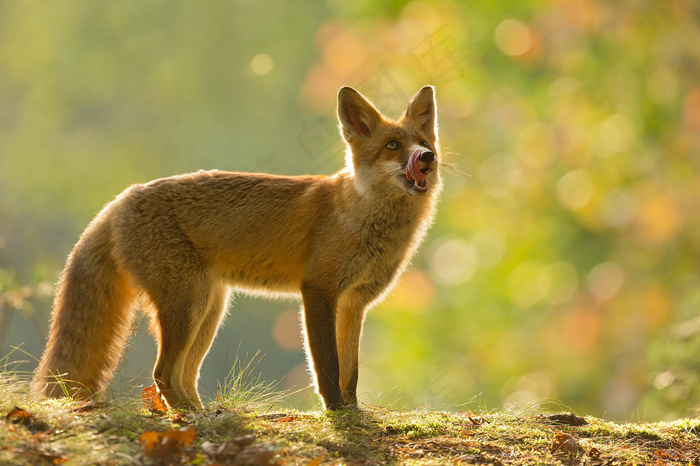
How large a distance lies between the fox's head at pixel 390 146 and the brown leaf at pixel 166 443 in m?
2.28

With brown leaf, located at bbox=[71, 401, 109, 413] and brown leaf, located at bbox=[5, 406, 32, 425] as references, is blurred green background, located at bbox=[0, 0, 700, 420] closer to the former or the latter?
brown leaf, located at bbox=[71, 401, 109, 413]

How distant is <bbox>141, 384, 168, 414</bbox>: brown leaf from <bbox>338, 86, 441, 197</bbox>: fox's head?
1945 millimetres

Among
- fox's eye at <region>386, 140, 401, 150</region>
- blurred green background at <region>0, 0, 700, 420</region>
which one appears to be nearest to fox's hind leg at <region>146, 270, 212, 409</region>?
blurred green background at <region>0, 0, 700, 420</region>

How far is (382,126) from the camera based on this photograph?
15.8ft

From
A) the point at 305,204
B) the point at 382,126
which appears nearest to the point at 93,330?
the point at 305,204

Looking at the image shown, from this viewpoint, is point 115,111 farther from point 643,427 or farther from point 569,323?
point 643,427

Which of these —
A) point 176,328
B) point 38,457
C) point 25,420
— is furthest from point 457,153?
point 38,457

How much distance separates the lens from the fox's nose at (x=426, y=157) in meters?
4.32

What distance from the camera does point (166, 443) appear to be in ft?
9.01

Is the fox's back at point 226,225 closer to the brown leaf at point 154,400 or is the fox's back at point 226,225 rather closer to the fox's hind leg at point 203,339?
the fox's hind leg at point 203,339

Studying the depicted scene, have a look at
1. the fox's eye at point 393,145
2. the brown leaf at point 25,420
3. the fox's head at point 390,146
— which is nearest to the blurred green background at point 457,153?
the fox's head at point 390,146

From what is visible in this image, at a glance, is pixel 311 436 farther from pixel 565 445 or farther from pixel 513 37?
pixel 513 37

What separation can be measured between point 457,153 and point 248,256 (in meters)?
2.15

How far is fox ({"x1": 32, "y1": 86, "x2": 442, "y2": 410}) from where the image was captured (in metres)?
4.40
